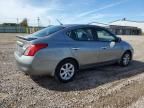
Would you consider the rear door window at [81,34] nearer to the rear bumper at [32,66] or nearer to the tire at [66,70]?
the tire at [66,70]

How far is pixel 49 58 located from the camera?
5.32 meters

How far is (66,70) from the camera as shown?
18.9 ft

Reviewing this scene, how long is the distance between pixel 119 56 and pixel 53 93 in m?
3.56

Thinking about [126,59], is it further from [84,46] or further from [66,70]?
[66,70]

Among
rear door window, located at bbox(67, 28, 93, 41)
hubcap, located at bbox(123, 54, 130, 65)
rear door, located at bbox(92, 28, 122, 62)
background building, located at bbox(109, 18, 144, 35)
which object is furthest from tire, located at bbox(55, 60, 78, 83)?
background building, located at bbox(109, 18, 144, 35)

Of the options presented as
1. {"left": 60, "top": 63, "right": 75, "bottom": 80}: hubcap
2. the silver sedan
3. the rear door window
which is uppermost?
the rear door window

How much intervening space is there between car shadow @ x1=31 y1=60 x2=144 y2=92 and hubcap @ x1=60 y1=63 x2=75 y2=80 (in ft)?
0.66

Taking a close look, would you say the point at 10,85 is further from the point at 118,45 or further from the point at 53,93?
the point at 118,45

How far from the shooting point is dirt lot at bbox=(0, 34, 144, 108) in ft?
14.3

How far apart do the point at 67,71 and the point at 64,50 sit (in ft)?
2.05

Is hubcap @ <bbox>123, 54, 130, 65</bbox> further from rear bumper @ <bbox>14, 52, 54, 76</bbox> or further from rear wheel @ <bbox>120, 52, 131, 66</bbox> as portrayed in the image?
rear bumper @ <bbox>14, 52, 54, 76</bbox>

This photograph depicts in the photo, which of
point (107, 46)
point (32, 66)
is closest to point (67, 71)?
point (32, 66)

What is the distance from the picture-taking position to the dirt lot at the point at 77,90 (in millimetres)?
4352

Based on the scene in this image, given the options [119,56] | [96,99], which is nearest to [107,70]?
[119,56]
